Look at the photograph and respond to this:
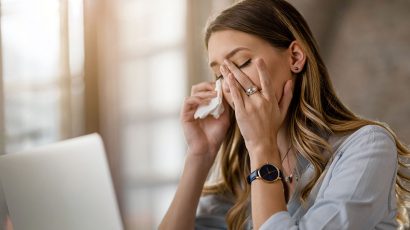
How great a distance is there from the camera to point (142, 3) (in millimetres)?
Answer: 2553

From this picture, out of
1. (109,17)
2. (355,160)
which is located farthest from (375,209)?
(109,17)

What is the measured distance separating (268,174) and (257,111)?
154mm

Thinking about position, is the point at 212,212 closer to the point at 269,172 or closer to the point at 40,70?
the point at 269,172

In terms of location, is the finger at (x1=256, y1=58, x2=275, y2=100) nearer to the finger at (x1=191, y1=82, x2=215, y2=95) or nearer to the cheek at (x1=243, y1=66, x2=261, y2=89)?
the cheek at (x1=243, y1=66, x2=261, y2=89)

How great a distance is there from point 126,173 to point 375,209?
157 cm

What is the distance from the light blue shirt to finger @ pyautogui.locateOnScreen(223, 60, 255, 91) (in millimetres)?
253

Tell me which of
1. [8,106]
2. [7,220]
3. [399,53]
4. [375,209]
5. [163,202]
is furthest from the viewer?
[163,202]

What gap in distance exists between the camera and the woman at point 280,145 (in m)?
1.22

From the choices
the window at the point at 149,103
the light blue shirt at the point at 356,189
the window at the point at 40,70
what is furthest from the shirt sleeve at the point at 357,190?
the window at the point at 149,103

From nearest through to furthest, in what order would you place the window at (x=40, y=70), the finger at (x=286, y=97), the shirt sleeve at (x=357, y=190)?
the shirt sleeve at (x=357, y=190) < the finger at (x=286, y=97) < the window at (x=40, y=70)

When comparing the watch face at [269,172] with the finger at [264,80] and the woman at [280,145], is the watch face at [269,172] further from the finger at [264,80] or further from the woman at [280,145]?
the finger at [264,80]

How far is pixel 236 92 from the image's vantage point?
138cm

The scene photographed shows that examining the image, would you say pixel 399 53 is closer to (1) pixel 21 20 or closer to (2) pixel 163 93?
(2) pixel 163 93

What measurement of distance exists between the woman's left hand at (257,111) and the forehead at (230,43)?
4cm
